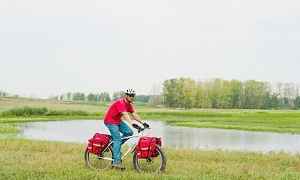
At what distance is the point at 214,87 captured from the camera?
156250mm

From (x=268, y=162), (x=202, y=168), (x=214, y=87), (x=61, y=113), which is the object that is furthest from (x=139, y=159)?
(x=214, y=87)

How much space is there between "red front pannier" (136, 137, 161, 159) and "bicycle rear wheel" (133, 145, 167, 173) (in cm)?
10

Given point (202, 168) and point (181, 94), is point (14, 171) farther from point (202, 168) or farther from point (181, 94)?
point (181, 94)

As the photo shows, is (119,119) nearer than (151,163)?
Yes

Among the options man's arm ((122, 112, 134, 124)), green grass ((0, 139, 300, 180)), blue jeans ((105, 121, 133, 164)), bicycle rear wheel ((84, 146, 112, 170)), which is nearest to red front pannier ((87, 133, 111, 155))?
bicycle rear wheel ((84, 146, 112, 170))

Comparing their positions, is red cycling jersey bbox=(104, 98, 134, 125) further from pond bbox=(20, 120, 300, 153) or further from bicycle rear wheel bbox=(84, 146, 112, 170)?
pond bbox=(20, 120, 300, 153)

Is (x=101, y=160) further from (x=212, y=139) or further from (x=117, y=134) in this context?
(x=212, y=139)

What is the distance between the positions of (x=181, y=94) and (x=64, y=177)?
13473 cm

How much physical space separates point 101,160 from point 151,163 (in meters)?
1.41

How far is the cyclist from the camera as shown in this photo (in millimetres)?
13211

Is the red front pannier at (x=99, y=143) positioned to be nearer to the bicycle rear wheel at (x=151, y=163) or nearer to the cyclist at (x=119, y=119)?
the cyclist at (x=119, y=119)

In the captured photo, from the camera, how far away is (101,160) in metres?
14.2

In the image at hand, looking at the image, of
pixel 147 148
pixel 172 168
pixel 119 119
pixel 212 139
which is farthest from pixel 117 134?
pixel 212 139

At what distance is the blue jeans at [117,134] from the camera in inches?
529
